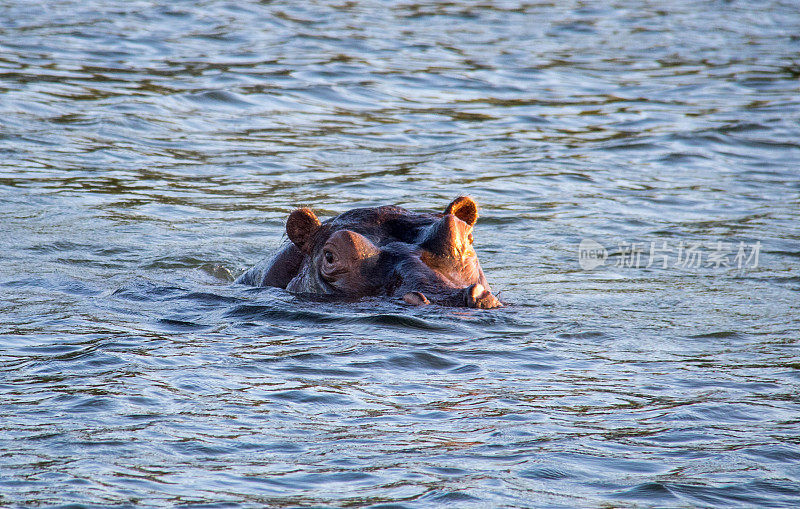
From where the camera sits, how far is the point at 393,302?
7.70 meters

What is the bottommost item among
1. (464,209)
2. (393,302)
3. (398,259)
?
(393,302)

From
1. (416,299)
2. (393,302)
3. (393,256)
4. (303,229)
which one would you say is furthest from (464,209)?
(416,299)

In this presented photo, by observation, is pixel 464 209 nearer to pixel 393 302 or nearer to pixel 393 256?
pixel 393 256

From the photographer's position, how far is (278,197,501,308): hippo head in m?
7.65

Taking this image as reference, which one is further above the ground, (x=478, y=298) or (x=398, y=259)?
(x=398, y=259)

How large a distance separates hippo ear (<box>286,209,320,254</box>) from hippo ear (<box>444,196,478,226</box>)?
1.04 m

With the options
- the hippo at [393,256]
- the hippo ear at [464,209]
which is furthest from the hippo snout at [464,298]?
the hippo ear at [464,209]

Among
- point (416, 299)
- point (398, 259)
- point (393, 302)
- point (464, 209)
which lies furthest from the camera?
point (464, 209)

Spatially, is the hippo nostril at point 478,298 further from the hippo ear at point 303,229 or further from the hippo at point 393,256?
the hippo ear at point 303,229

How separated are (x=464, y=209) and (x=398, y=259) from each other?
1.02 metres

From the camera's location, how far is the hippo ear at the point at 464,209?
8630 mm

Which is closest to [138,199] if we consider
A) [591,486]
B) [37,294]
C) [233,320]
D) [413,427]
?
[37,294]

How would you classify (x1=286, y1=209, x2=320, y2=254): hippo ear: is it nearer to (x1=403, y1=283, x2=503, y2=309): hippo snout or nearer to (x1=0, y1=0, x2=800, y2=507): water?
(x1=0, y1=0, x2=800, y2=507): water

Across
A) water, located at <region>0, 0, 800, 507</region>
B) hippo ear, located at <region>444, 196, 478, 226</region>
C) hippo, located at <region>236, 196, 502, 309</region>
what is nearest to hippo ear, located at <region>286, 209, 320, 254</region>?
hippo, located at <region>236, 196, 502, 309</region>
